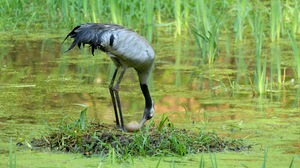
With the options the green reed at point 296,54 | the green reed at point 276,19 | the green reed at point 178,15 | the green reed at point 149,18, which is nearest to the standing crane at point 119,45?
the green reed at point 296,54

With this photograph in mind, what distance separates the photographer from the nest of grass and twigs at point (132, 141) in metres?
5.14

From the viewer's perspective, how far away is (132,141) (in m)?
5.21

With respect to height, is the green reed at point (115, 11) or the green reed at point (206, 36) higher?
the green reed at point (115, 11)

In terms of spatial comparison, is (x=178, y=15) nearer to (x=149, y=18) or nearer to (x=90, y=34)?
(x=149, y=18)

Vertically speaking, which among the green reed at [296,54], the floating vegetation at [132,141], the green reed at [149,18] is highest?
the green reed at [149,18]

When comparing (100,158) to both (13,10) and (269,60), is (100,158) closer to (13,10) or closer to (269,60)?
(269,60)

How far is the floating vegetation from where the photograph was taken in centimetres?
514

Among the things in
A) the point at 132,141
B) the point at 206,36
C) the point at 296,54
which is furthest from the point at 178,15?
the point at 132,141

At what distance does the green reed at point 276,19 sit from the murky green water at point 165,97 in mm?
205

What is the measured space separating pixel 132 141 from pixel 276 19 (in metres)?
4.33

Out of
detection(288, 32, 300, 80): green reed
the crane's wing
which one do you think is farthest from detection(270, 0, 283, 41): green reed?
the crane's wing

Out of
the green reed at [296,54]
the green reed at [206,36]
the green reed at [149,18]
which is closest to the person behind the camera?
the green reed at [296,54]

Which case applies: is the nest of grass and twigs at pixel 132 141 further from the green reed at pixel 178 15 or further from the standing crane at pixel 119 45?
the green reed at pixel 178 15

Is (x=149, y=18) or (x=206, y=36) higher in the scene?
(x=149, y=18)
